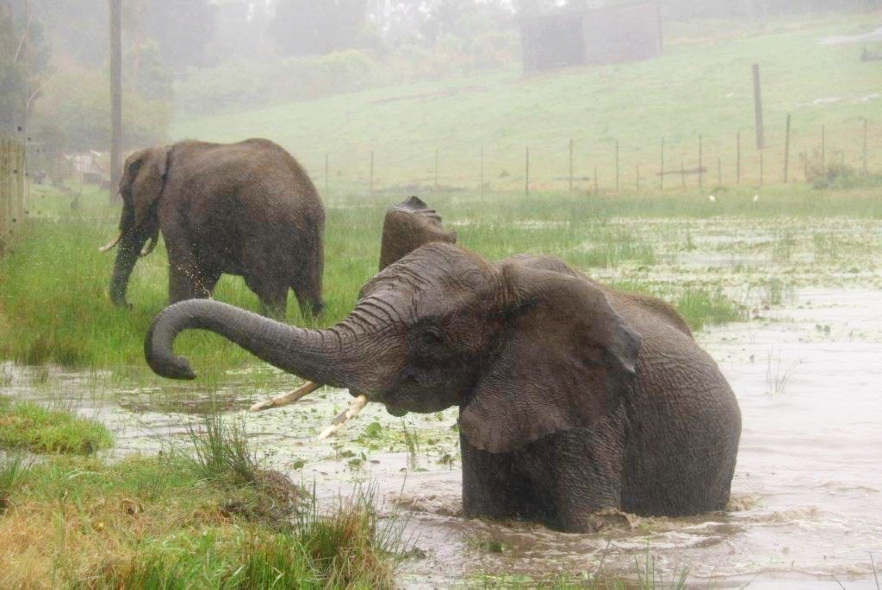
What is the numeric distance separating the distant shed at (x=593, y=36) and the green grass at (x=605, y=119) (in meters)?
1.46

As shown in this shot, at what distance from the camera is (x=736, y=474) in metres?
7.86

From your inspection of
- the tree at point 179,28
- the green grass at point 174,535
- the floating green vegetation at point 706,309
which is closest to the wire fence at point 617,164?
the tree at point 179,28

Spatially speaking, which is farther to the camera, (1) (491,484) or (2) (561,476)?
(1) (491,484)

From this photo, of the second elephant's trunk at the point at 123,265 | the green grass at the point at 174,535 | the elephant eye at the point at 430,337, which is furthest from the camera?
the second elephant's trunk at the point at 123,265

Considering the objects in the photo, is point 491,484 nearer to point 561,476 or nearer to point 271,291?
point 561,476

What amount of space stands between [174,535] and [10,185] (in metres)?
12.3

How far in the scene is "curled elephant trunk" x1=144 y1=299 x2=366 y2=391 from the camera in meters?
4.51

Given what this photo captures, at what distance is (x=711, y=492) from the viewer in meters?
6.28

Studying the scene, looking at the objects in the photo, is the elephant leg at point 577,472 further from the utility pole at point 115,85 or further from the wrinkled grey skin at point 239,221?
the utility pole at point 115,85

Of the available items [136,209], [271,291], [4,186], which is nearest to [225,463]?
[271,291]

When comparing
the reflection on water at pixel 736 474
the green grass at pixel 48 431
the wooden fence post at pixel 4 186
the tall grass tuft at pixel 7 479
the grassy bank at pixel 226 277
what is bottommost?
the reflection on water at pixel 736 474

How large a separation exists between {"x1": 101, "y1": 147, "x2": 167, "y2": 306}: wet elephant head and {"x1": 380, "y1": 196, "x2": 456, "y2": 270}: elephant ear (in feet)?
25.1

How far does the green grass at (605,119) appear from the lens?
49812 mm

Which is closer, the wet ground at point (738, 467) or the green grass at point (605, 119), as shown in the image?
the wet ground at point (738, 467)
